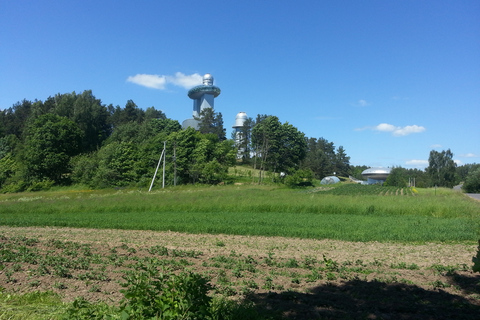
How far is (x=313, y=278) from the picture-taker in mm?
7684

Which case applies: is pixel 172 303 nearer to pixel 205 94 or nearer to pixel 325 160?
pixel 205 94

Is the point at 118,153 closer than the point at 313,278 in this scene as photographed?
No

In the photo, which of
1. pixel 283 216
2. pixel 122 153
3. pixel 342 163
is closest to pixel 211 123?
pixel 122 153

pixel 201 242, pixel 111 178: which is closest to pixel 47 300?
pixel 201 242

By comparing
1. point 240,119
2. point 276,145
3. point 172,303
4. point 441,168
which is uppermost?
point 240,119

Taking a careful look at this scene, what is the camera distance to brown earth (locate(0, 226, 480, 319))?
19.1 ft

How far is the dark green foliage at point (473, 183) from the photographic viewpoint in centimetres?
6425

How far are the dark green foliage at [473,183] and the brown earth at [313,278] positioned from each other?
209 ft

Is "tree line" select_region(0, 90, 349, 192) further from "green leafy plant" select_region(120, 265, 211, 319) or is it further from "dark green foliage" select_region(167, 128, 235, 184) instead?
"green leafy plant" select_region(120, 265, 211, 319)

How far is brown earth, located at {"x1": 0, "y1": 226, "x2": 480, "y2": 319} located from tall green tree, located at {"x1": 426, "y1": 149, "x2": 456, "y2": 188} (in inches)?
3620

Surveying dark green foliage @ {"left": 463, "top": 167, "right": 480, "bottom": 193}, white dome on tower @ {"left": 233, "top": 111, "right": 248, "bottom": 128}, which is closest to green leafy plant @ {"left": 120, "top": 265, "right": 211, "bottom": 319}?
dark green foliage @ {"left": 463, "top": 167, "right": 480, "bottom": 193}

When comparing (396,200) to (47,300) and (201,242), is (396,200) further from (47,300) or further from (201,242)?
(47,300)

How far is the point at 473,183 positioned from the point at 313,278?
71.8m

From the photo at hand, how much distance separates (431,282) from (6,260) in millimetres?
10376
